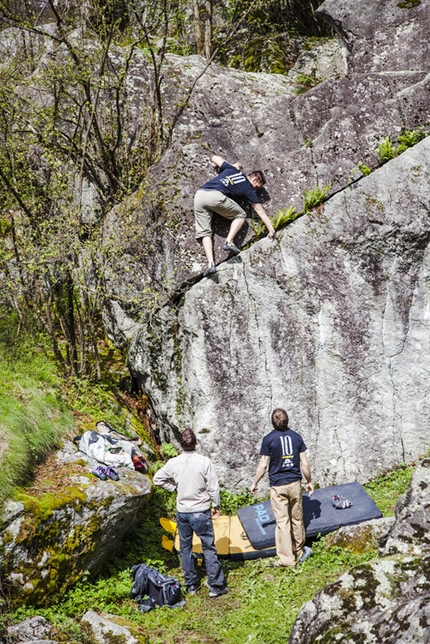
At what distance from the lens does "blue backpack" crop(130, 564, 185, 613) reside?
7.14m

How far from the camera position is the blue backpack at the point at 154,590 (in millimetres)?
7141

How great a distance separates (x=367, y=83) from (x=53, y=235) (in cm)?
671

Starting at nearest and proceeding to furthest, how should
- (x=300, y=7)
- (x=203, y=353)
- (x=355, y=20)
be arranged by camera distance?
(x=203, y=353)
(x=355, y=20)
(x=300, y=7)

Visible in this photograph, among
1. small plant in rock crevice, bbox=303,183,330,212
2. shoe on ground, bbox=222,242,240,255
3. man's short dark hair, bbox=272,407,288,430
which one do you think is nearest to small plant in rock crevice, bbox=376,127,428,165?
small plant in rock crevice, bbox=303,183,330,212

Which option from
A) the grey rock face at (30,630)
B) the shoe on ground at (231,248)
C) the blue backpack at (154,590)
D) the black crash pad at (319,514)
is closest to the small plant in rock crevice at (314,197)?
the shoe on ground at (231,248)

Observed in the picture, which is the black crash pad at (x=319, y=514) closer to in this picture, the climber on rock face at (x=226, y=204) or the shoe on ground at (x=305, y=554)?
the shoe on ground at (x=305, y=554)

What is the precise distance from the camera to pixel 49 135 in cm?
1130

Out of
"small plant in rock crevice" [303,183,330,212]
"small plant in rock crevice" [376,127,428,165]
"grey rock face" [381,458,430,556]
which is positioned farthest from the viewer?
"small plant in rock crevice" [376,127,428,165]

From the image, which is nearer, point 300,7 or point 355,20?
point 355,20

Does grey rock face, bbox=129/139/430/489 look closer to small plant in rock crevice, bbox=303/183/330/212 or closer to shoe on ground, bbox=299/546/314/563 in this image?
small plant in rock crevice, bbox=303/183/330/212

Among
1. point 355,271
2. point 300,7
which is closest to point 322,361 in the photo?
point 355,271

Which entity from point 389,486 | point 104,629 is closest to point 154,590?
point 104,629

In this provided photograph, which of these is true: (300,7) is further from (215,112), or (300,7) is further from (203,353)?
(203,353)

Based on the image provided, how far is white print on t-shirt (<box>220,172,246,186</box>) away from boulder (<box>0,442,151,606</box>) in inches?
200
